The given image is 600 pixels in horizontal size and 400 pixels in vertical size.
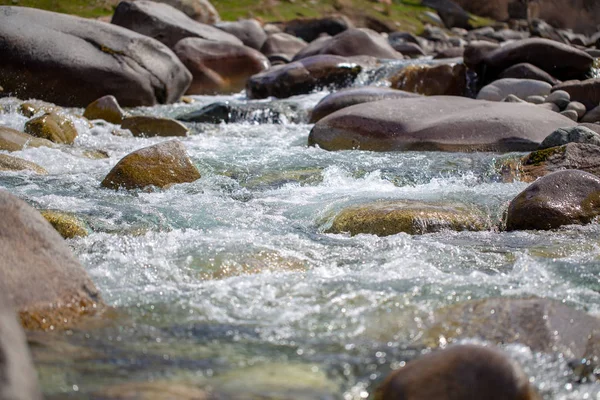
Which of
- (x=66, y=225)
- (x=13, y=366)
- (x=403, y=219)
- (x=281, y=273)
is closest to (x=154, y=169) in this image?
(x=66, y=225)

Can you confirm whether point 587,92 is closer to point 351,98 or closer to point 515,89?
point 515,89

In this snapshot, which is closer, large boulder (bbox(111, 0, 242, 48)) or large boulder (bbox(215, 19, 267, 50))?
large boulder (bbox(111, 0, 242, 48))

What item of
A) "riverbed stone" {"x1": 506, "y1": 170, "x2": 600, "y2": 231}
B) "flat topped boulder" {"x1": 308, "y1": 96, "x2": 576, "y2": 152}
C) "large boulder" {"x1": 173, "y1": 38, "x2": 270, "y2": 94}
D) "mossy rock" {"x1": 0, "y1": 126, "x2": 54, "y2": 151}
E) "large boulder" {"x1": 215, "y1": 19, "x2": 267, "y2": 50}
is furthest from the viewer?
"large boulder" {"x1": 215, "y1": 19, "x2": 267, "y2": 50}

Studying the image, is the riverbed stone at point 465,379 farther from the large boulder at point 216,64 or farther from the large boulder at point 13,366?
the large boulder at point 216,64

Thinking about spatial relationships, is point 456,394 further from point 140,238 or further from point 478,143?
point 478,143

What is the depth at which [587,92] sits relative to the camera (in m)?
12.2

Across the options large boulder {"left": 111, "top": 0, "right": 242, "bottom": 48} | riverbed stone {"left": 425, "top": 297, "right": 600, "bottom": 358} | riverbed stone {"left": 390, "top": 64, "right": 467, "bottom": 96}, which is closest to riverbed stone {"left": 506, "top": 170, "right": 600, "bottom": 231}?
riverbed stone {"left": 425, "top": 297, "right": 600, "bottom": 358}

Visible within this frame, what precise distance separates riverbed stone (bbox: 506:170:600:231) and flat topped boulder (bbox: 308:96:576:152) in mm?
2730

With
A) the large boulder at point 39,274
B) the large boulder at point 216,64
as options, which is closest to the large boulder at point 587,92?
the large boulder at point 216,64

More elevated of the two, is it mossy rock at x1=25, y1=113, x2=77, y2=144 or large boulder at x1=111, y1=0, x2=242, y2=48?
mossy rock at x1=25, y1=113, x2=77, y2=144

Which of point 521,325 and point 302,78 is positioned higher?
point 521,325

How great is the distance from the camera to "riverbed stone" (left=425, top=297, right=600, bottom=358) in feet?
11.2

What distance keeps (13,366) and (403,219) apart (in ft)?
13.8

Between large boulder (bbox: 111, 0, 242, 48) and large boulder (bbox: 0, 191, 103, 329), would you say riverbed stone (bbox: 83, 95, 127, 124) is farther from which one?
large boulder (bbox: 0, 191, 103, 329)
